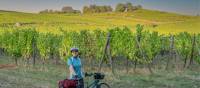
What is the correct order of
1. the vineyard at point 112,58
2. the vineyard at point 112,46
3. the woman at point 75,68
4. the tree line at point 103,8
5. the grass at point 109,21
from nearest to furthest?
the woman at point 75,68 → the vineyard at point 112,58 → the vineyard at point 112,46 → the grass at point 109,21 → the tree line at point 103,8

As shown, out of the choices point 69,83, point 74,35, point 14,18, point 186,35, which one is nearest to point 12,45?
point 74,35

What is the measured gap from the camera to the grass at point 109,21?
7281cm

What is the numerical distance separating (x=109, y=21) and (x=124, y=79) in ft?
231

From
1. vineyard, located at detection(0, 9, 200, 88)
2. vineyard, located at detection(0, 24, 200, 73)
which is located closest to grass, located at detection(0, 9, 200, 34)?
vineyard, located at detection(0, 24, 200, 73)

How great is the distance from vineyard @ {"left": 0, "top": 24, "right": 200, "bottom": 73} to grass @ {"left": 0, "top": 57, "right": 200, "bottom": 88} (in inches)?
82.8

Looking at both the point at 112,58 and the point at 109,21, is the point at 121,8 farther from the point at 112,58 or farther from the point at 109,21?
the point at 112,58

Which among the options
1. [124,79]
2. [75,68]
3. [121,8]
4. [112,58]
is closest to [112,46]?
[112,58]

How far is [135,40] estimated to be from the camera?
2730 centimetres

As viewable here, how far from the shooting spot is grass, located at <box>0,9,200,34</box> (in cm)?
7281

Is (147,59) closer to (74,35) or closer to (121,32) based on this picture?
(121,32)

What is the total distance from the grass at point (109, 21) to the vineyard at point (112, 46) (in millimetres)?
33099

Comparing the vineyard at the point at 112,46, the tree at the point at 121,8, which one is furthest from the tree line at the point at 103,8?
the vineyard at the point at 112,46

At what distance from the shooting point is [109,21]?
93.2 meters

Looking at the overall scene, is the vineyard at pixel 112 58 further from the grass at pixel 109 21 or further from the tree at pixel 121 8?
the tree at pixel 121 8
